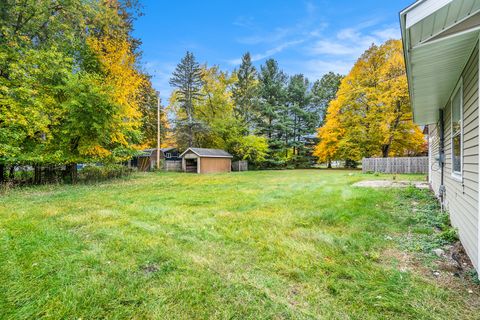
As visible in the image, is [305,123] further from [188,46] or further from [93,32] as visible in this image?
[93,32]

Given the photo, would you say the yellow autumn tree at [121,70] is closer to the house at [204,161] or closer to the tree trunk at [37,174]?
the tree trunk at [37,174]

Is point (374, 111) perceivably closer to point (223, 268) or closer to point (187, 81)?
point (187, 81)

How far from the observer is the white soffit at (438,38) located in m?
2.01

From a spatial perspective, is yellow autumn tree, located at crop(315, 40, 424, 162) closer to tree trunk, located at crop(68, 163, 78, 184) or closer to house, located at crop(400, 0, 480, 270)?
house, located at crop(400, 0, 480, 270)

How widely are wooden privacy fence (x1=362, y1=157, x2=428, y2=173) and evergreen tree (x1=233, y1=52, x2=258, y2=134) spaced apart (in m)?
12.3

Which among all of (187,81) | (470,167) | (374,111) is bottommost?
(470,167)

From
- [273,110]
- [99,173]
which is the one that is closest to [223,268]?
[99,173]

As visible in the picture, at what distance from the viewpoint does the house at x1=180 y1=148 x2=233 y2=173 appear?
63.4ft

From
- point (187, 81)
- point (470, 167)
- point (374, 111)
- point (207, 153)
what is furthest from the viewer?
point (187, 81)

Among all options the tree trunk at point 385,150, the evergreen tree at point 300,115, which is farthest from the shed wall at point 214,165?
the tree trunk at point 385,150

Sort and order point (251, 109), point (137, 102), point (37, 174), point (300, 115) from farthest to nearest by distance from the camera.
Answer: point (300, 115)
point (251, 109)
point (137, 102)
point (37, 174)

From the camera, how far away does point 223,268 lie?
104 inches

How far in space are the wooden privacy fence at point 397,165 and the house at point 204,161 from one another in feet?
37.3

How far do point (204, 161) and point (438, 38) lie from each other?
18.0m
